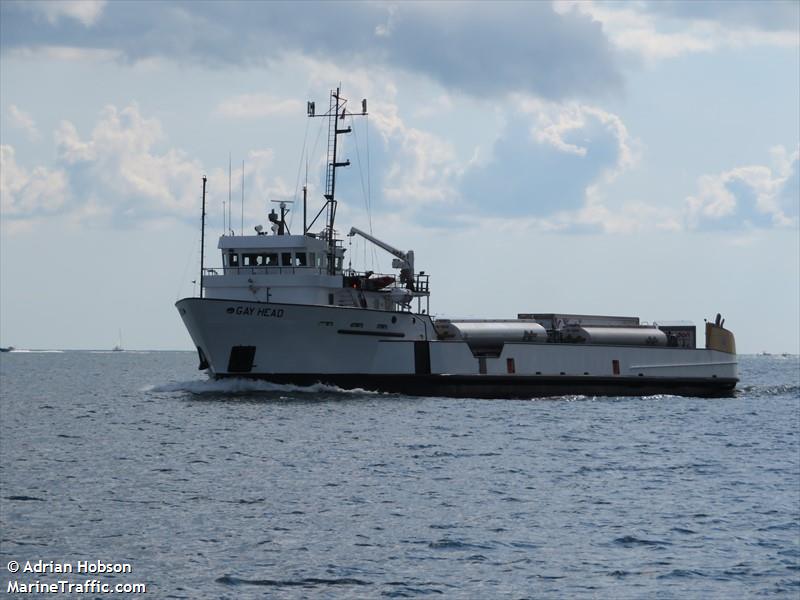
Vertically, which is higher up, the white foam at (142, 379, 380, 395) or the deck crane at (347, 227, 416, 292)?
the deck crane at (347, 227, 416, 292)

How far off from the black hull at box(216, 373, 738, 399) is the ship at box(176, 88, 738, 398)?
0.06m

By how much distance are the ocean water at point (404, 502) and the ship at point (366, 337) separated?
3.11 metres

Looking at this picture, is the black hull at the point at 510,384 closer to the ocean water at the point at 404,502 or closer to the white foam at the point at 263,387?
the white foam at the point at 263,387

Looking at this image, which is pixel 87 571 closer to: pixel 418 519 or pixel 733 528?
pixel 418 519

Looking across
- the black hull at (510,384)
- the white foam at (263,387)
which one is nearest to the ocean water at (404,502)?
the white foam at (263,387)

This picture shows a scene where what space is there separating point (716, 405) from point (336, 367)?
914 inches

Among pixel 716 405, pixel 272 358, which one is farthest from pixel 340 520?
pixel 716 405

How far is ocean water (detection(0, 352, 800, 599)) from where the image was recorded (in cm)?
2358

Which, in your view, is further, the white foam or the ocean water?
the white foam

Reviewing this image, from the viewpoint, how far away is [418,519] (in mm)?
28891

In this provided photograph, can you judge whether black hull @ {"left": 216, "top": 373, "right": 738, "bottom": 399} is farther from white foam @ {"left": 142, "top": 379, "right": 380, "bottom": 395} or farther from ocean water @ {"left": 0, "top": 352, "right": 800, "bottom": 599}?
ocean water @ {"left": 0, "top": 352, "right": 800, "bottom": 599}

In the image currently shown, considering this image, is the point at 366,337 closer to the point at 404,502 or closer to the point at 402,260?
the point at 402,260

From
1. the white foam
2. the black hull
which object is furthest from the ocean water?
the black hull

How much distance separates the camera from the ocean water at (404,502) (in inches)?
928
